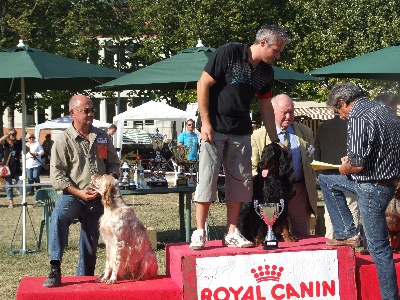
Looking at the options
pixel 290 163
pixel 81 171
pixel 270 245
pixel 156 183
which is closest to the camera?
pixel 270 245

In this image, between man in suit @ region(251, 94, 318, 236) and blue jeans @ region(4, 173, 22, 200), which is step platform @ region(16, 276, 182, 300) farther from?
blue jeans @ region(4, 173, 22, 200)

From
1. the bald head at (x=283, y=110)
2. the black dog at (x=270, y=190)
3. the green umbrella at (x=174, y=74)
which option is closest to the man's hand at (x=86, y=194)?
the black dog at (x=270, y=190)

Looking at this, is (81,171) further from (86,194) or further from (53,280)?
(53,280)

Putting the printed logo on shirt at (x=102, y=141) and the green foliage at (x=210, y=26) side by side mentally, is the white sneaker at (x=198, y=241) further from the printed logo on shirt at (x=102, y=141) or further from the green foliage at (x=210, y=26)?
the green foliage at (x=210, y=26)

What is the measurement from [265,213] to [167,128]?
46.9 meters

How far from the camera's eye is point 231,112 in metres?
6.22

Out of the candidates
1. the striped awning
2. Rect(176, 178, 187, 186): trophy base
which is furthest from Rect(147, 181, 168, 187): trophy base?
the striped awning

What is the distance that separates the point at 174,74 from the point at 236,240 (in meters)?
4.76

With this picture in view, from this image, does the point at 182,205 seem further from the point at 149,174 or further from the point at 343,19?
the point at 343,19

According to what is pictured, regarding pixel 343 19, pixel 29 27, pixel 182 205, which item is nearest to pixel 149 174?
pixel 182 205

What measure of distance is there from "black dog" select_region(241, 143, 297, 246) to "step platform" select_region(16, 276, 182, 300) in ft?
2.79

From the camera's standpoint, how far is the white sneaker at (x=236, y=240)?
6.46 meters

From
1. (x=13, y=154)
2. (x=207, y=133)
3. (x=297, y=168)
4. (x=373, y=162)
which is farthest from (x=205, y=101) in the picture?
(x=13, y=154)

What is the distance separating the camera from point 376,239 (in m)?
6.25
